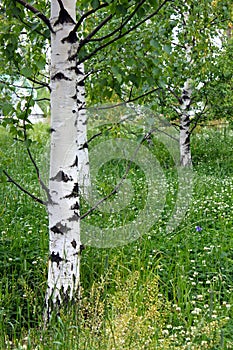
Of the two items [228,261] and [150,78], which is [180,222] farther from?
[150,78]

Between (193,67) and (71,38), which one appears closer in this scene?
(71,38)

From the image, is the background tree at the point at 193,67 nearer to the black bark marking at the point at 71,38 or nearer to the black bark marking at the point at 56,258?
the black bark marking at the point at 71,38

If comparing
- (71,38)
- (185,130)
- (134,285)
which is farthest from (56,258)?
(185,130)

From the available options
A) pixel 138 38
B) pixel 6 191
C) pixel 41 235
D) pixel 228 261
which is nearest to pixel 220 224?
pixel 228 261

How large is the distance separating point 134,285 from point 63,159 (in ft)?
2.83

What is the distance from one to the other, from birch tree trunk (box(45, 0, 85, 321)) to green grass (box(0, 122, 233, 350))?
0.56 ft

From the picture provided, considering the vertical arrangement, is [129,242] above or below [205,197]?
below

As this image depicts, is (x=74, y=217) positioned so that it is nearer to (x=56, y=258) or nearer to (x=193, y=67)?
(x=56, y=258)

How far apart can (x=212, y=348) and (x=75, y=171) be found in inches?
48.6

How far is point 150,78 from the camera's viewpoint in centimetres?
336

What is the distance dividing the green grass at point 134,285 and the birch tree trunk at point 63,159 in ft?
0.56

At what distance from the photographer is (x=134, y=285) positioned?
2.99 meters

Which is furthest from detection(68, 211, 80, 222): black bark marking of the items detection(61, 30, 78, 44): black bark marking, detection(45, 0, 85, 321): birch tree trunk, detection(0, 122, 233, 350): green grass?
detection(61, 30, 78, 44): black bark marking

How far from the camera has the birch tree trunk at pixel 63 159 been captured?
2.86m
